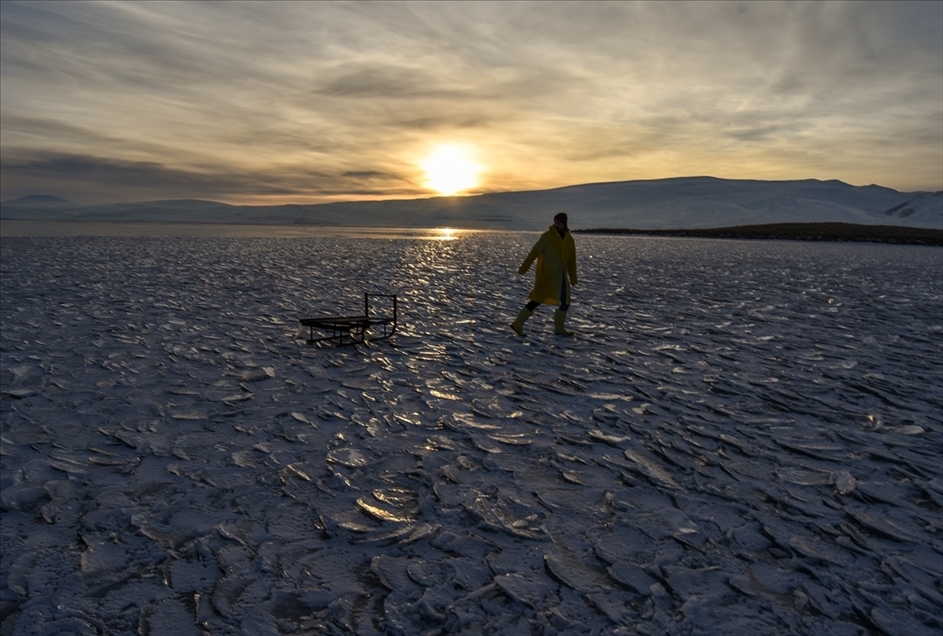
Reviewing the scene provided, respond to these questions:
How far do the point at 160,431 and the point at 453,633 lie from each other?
321 cm

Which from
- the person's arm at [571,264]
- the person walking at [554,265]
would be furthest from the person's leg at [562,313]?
the person's arm at [571,264]

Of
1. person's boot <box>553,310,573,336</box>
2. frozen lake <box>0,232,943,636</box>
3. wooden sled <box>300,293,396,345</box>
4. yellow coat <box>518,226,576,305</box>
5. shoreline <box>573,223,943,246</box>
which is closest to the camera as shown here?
frozen lake <box>0,232,943,636</box>

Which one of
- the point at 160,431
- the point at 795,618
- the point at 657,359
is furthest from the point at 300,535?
the point at 657,359

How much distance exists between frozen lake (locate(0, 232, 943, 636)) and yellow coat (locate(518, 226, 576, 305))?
70 centimetres

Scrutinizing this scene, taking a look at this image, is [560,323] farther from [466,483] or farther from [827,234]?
[827,234]

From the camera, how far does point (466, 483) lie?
12.8ft

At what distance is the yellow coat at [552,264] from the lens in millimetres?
8328

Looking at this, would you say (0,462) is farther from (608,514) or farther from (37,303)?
(37,303)

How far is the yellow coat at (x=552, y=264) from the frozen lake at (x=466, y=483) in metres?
0.70

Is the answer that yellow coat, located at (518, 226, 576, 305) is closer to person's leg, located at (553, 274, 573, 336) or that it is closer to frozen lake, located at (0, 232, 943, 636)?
person's leg, located at (553, 274, 573, 336)

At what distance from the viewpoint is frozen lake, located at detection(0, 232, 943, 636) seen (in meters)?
2.69

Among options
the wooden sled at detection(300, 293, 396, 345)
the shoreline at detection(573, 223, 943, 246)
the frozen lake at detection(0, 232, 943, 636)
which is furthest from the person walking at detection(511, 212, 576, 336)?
the shoreline at detection(573, 223, 943, 246)

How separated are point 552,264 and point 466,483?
4910 millimetres

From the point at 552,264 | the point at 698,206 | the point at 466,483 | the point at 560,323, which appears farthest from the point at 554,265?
the point at 698,206
